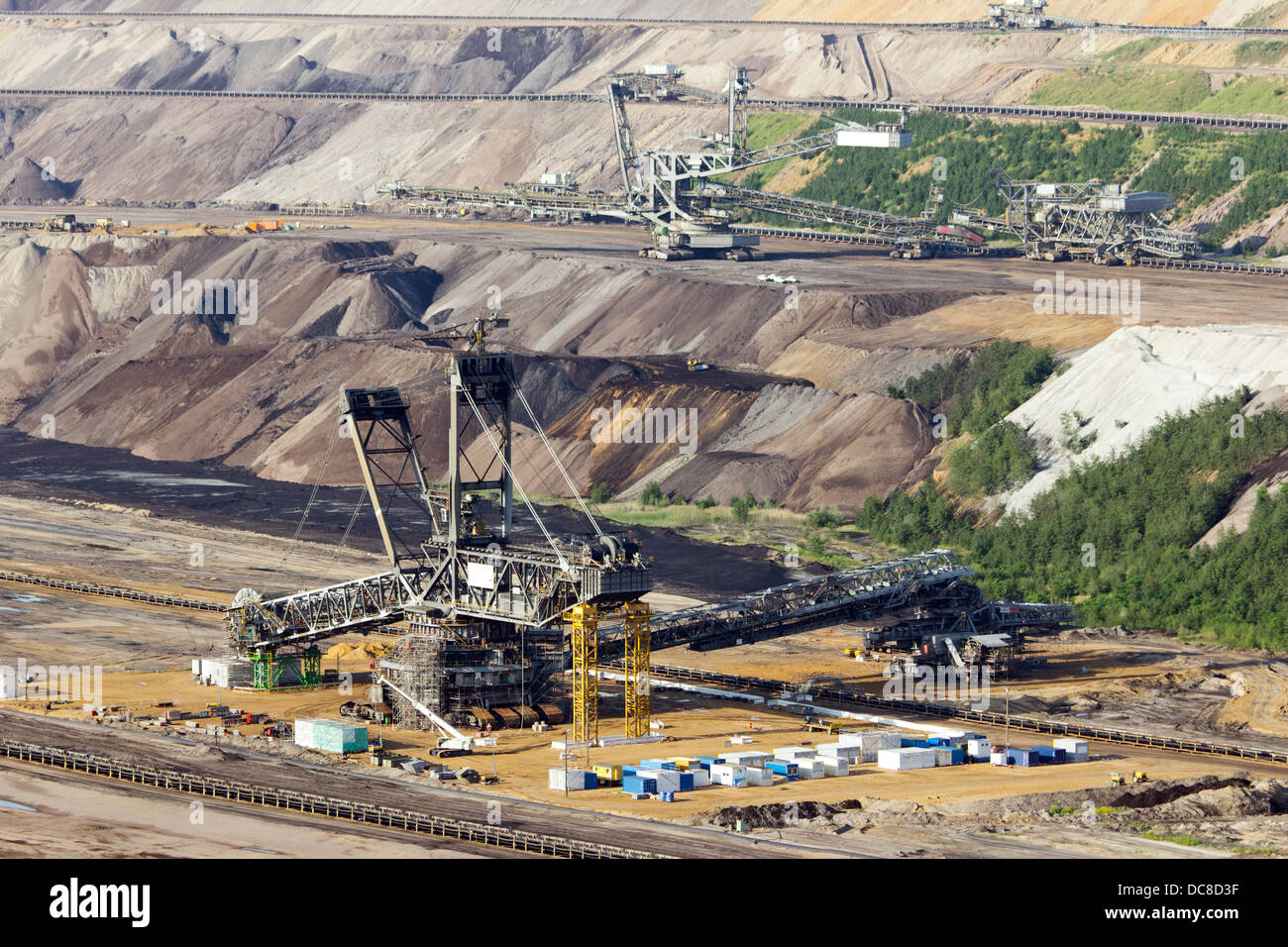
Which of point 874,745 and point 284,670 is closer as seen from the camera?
point 874,745

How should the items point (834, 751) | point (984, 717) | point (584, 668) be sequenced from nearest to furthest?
point (834, 751)
point (584, 668)
point (984, 717)

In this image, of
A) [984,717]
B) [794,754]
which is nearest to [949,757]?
[794,754]

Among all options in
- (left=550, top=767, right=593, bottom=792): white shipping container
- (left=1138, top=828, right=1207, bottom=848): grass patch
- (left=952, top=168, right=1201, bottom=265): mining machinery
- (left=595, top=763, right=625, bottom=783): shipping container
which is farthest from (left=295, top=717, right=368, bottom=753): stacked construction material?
(left=952, top=168, right=1201, bottom=265): mining machinery

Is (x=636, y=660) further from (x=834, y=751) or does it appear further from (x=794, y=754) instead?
(x=834, y=751)

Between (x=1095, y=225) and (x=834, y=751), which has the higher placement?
(x=1095, y=225)

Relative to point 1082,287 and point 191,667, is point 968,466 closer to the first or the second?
point 1082,287

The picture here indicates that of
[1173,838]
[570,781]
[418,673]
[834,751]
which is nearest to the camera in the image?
[1173,838]

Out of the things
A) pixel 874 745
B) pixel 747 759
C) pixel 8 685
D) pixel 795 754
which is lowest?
pixel 747 759
